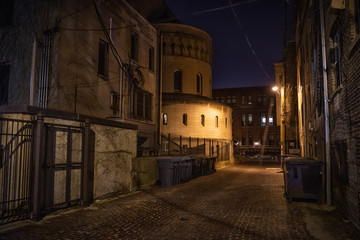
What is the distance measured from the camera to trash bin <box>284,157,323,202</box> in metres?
9.63

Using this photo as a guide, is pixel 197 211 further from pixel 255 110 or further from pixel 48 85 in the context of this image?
pixel 255 110

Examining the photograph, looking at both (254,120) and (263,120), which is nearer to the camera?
(263,120)

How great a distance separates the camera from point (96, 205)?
9.34m

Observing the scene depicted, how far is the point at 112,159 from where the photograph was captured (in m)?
10.9

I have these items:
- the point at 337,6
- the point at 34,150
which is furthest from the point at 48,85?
the point at 337,6

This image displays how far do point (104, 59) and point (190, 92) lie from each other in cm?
1760

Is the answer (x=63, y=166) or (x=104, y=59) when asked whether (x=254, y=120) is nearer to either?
(x=104, y=59)

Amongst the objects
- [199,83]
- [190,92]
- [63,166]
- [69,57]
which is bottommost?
[63,166]

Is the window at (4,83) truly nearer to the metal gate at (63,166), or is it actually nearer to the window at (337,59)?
the metal gate at (63,166)

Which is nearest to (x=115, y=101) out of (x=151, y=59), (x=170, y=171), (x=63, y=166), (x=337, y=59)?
(x=170, y=171)

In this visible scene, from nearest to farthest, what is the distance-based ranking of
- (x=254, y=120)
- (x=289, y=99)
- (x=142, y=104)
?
(x=142, y=104) < (x=289, y=99) < (x=254, y=120)

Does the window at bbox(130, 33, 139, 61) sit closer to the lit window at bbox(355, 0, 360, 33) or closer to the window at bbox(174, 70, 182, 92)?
the window at bbox(174, 70, 182, 92)

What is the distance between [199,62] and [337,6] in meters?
26.5

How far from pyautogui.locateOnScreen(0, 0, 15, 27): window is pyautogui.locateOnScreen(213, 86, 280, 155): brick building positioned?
5142cm
